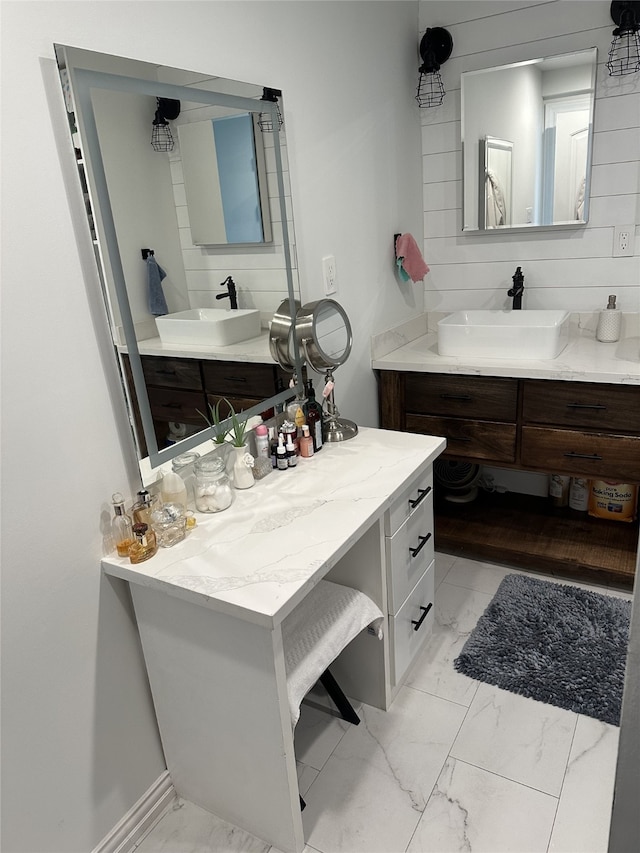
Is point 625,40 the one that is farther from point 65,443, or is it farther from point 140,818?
point 140,818

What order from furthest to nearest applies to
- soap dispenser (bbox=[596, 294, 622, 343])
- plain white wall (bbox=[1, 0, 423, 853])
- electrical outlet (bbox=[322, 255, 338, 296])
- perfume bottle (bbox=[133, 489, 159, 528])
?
soap dispenser (bbox=[596, 294, 622, 343]) < electrical outlet (bbox=[322, 255, 338, 296]) < perfume bottle (bbox=[133, 489, 159, 528]) < plain white wall (bbox=[1, 0, 423, 853])

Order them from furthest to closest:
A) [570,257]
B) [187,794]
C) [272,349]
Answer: [570,257] → [272,349] → [187,794]

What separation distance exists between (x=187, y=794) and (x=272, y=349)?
1.26 m

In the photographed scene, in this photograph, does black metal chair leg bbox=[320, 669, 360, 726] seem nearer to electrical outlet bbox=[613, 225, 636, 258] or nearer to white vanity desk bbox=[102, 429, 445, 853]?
white vanity desk bbox=[102, 429, 445, 853]

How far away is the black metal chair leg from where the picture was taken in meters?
1.82

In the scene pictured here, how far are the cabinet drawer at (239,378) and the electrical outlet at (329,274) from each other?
0.42 m

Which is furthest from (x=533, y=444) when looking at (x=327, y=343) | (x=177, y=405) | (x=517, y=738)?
(x=177, y=405)

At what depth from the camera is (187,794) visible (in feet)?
5.36

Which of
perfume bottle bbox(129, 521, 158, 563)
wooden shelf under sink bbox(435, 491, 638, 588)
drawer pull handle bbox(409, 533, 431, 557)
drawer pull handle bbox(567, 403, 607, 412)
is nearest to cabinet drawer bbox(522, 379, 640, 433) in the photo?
drawer pull handle bbox(567, 403, 607, 412)

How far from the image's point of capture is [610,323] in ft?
8.09

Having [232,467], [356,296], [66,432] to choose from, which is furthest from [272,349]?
[66,432]

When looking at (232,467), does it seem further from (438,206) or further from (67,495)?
(438,206)

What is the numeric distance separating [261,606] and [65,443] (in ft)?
1.74

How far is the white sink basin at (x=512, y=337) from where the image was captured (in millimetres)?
2279
